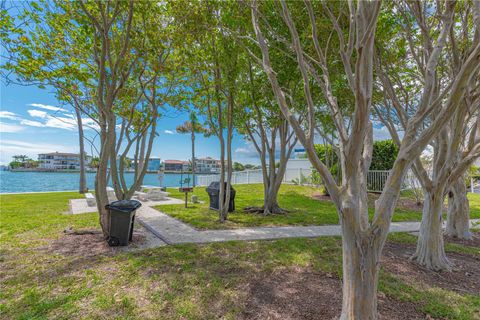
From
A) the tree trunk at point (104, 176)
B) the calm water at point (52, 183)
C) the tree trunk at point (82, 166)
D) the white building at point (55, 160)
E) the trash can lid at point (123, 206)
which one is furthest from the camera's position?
the white building at point (55, 160)

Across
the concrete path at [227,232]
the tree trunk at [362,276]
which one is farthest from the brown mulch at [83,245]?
the tree trunk at [362,276]

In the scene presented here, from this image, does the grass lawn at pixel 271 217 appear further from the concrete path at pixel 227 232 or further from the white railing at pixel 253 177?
the white railing at pixel 253 177

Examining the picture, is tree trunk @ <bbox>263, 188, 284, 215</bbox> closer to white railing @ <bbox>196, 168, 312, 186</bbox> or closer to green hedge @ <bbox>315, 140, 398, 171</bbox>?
green hedge @ <bbox>315, 140, 398, 171</bbox>

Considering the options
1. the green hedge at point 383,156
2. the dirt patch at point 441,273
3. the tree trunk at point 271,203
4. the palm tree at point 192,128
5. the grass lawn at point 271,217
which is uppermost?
the palm tree at point 192,128

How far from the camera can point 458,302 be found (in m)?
2.82

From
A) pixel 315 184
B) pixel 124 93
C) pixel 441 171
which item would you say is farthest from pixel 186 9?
pixel 315 184

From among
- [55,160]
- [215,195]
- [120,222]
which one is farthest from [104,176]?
[55,160]

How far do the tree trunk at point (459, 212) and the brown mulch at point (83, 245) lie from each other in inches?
289

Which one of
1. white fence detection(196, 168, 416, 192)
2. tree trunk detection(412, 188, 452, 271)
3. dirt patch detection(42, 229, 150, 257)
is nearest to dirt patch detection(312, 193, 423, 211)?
white fence detection(196, 168, 416, 192)

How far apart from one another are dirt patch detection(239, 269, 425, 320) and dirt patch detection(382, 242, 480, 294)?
3.28 feet

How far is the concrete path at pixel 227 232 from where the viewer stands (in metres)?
5.18

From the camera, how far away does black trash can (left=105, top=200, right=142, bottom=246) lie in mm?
4488

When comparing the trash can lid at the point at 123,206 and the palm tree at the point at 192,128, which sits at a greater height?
the palm tree at the point at 192,128

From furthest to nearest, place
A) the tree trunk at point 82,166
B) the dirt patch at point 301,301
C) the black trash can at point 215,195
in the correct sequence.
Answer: the tree trunk at point 82,166, the black trash can at point 215,195, the dirt patch at point 301,301
